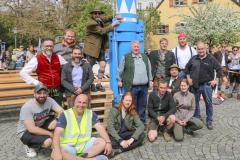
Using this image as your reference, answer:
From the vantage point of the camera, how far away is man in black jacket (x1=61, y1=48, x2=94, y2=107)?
22.8 ft

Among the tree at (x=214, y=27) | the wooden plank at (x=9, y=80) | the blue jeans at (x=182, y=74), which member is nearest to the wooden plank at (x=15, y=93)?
the wooden plank at (x=9, y=80)

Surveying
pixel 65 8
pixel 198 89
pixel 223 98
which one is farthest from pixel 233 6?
pixel 198 89

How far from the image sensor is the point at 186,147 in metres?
6.88

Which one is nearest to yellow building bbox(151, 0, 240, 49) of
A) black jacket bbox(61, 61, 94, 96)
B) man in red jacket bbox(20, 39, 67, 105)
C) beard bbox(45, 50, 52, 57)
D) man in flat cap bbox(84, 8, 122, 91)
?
man in flat cap bbox(84, 8, 122, 91)

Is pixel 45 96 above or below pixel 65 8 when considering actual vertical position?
below

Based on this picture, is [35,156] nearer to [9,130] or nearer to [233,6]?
[9,130]

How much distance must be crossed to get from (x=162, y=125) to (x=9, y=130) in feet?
10.6

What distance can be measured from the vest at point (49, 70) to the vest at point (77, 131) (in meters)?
1.31

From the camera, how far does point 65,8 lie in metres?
31.0

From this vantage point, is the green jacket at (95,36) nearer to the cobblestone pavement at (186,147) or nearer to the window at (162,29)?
the cobblestone pavement at (186,147)

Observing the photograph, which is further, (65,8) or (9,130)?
(65,8)

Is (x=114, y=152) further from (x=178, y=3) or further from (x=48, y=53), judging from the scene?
(x=178, y=3)

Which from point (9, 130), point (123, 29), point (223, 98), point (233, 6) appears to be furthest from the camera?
point (233, 6)

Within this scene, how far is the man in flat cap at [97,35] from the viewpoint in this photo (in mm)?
7605
